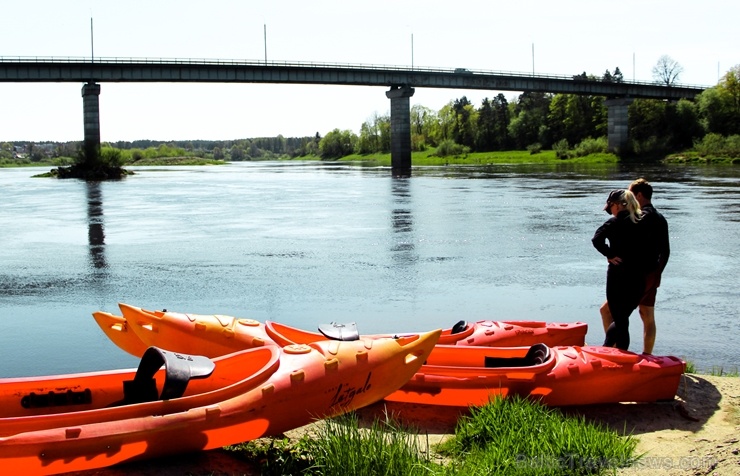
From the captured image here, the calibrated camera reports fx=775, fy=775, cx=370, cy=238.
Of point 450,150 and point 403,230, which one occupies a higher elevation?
point 450,150

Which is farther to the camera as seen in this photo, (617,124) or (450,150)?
(450,150)

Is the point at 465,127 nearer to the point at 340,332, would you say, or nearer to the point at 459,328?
the point at 459,328

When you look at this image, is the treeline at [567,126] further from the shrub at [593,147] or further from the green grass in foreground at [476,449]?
the green grass in foreground at [476,449]

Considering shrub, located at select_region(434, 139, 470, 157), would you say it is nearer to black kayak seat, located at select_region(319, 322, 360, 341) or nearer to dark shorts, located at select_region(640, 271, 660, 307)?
dark shorts, located at select_region(640, 271, 660, 307)

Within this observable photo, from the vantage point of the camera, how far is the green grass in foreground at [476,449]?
185 inches

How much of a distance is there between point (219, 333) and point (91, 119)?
73297 millimetres

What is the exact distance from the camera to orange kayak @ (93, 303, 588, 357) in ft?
22.8

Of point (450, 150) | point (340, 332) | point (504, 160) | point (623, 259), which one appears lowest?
point (340, 332)

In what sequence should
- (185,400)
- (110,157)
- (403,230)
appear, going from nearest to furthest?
(185,400)
(403,230)
(110,157)

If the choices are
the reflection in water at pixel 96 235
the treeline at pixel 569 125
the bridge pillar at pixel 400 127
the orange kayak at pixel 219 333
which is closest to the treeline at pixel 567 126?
the treeline at pixel 569 125

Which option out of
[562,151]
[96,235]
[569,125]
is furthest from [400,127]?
[96,235]

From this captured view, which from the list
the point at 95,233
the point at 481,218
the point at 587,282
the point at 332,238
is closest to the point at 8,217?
the point at 95,233

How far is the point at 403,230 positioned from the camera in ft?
70.9

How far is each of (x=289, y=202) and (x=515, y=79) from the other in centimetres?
6812
